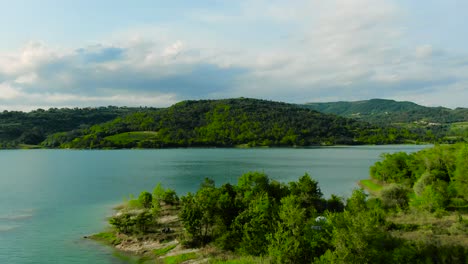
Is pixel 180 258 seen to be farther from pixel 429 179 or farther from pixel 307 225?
pixel 429 179

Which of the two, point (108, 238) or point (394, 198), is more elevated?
point (394, 198)

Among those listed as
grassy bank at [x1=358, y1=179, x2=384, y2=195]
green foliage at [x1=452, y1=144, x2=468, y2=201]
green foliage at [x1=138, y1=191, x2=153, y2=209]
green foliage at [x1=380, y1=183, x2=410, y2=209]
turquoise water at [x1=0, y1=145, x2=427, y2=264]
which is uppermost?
green foliage at [x1=452, y1=144, x2=468, y2=201]

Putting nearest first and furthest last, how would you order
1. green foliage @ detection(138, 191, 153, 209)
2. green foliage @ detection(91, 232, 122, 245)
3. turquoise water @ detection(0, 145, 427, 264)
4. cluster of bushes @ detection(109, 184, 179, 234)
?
turquoise water @ detection(0, 145, 427, 264) → green foliage @ detection(91, 232, 122, 245) → cluster of bushes @ detection(109, 184, 179, 234) → green foliage @ detection(138, 191, 153, 209)

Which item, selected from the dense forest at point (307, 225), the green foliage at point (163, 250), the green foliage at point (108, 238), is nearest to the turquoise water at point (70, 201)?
the green foliage at point (108, 238)

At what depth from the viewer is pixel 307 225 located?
32344 millimetres

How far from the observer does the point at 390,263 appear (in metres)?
27.0

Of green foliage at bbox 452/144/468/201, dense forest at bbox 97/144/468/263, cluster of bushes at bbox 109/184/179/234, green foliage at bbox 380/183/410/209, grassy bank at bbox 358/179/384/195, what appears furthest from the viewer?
grassy bank at bbox 358/179/384/195

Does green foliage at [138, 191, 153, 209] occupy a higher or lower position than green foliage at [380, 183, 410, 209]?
lower

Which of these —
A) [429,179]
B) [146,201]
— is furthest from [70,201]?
[429,179]

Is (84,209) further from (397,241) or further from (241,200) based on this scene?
(397,241)

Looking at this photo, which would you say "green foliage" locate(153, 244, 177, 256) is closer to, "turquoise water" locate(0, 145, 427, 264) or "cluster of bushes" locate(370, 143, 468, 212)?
"turquoise water" locate(0, 145, 427, 264)

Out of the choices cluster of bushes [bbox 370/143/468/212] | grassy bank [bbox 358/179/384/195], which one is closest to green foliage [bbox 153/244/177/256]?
cluster of bushes [bbox 370/143/468/212]

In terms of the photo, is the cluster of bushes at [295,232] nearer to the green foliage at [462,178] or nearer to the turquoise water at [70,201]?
the turquoise water at [70,201]

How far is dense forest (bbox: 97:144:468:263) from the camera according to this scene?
93.1 ft
